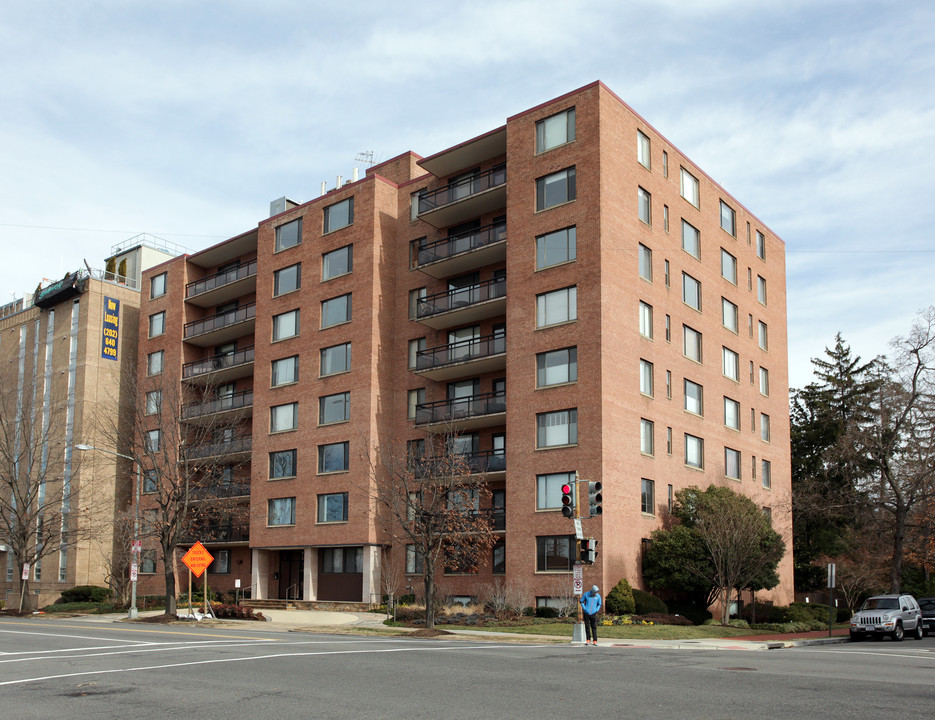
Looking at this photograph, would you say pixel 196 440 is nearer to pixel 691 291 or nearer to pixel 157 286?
pixel 157 286

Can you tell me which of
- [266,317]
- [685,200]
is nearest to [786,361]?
[685,200]

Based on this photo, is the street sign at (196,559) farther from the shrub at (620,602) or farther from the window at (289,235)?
the window at (289,235)

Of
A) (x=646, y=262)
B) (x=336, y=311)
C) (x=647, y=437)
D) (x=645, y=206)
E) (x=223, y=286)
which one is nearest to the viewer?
(x=647, y=437)

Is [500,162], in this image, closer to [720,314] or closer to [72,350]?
[720,314]

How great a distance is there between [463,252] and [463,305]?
2.61m

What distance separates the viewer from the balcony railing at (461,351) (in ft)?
148

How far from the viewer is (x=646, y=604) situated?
3831 cm

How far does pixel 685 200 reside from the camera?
159 feet

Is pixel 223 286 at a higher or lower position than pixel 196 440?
higher

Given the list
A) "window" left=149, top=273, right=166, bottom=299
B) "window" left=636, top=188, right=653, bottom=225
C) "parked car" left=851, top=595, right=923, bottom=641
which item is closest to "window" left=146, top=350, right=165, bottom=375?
"window" left=149, top=273, right=166, bottom=299

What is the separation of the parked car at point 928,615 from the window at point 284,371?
3309 centimetres

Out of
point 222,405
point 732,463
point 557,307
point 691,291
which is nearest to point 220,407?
point 222,405

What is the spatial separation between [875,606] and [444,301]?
23.8 m

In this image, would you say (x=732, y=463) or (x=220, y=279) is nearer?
(x=732, y=463)
